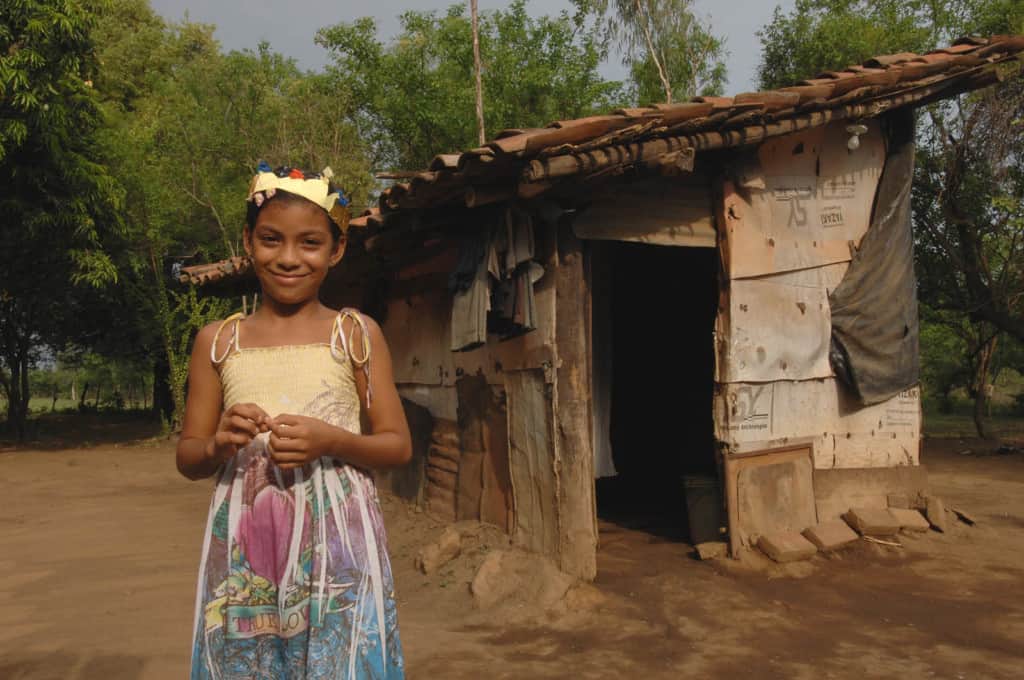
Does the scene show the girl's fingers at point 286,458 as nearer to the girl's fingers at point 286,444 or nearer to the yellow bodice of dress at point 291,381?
the girl's fingers at point 286,444

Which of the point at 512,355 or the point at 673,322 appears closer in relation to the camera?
the point at 512,355

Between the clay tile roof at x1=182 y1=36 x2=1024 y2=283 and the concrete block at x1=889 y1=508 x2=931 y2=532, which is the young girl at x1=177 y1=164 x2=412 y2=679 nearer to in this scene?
the clay tile roof at x1=182 y1=36 x2=1024 y2=283

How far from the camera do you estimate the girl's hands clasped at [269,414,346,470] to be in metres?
1.62

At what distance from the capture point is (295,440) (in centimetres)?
162

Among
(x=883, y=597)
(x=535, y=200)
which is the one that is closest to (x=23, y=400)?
(x=535, y=200)

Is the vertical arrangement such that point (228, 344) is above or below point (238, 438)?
above

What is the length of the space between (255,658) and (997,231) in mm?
13570

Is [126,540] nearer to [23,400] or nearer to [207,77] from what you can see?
[23,400]

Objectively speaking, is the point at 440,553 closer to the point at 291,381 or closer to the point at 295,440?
the point at 291,381

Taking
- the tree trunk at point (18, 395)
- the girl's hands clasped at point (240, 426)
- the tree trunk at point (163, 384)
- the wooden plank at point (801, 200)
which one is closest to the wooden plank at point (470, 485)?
the wooden plank at point (801, 200)

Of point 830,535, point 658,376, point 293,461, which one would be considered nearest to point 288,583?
point 293,461

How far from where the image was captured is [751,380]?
5980mm

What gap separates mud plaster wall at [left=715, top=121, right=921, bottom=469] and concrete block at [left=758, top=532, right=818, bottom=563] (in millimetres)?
632

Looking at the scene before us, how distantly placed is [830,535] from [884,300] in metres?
1.93
